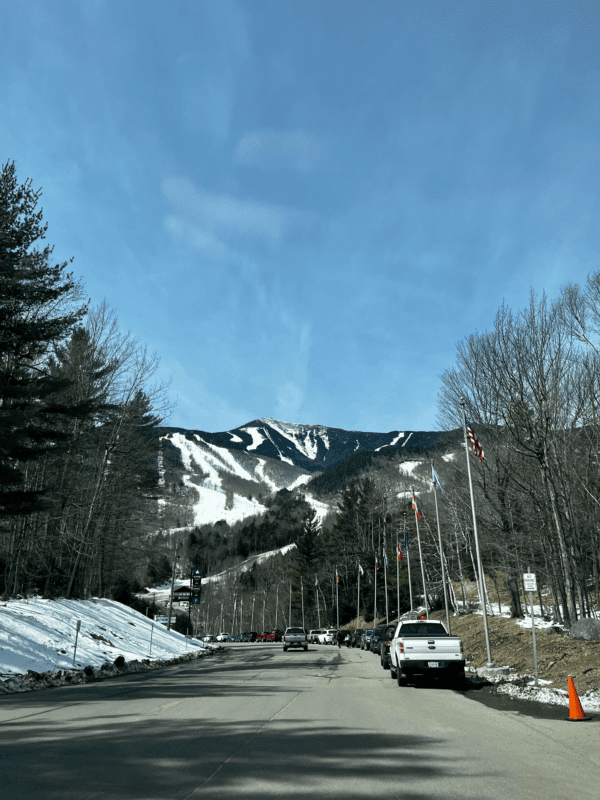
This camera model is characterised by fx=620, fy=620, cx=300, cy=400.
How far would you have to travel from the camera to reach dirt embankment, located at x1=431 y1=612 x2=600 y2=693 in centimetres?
1484

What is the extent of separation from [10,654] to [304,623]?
3646 inches

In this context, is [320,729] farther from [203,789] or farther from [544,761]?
[203,789]

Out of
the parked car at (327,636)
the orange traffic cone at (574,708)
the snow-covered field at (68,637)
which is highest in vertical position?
the snow-covered field at (68,637)

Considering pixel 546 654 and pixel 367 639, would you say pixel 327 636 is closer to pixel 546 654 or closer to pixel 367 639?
pixel 367 639

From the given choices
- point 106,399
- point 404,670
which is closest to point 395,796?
point 404,670

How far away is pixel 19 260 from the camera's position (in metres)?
21.4

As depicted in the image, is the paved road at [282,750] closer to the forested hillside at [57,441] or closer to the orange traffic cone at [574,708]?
the orange traffic cone at [574,708]

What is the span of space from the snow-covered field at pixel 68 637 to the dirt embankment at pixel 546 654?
13387 millimetres

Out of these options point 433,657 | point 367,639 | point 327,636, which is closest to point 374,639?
point 367,639

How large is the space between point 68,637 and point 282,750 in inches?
687

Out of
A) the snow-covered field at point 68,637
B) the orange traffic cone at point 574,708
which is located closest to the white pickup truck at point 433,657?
the orange traffic cone at point 574,708

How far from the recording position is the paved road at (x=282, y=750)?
557 cm

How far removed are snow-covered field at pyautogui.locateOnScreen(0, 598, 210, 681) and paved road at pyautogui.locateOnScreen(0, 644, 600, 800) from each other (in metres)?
5.17

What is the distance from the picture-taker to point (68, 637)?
877 inches
